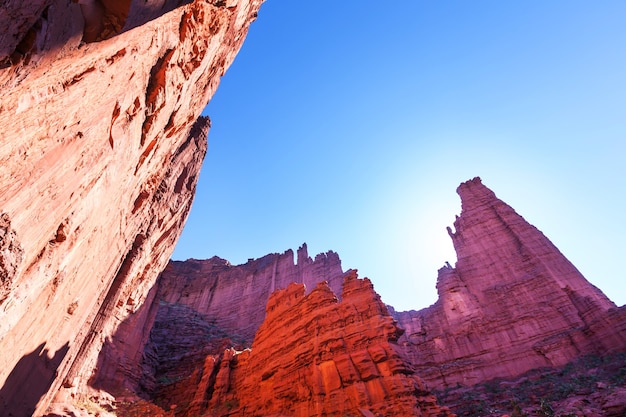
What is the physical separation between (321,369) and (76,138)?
17161 millimetres

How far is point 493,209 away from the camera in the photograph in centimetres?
5891

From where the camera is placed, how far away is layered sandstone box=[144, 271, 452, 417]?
1591cm

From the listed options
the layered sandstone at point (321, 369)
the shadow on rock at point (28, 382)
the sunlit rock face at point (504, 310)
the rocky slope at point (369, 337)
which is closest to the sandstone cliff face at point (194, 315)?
the rocky slope at point (369, 337)

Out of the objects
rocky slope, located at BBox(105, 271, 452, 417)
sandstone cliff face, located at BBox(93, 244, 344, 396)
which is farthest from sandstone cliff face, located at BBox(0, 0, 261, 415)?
sandstone cliff face, located at BBox(93, 244, 344, 396)

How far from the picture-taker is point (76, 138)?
6.41m

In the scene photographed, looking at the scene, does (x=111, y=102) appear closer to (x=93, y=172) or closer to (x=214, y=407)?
(x=93, y=172)

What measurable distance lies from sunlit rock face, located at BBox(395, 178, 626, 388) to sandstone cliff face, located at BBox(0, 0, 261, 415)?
42335 millimetres

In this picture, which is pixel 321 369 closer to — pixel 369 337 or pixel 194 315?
pixel 369 337

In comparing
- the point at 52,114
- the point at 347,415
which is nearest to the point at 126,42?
the point at 52,114

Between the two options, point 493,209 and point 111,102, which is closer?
point 111,102

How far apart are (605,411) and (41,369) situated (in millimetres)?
27636

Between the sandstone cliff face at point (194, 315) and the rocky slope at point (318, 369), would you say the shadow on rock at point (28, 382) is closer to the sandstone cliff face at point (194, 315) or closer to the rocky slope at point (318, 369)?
the rocky slope at point (318, 369)

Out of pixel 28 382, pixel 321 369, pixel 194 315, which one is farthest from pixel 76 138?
pixel 194 315

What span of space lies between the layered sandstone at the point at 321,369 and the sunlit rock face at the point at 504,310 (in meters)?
27.5
